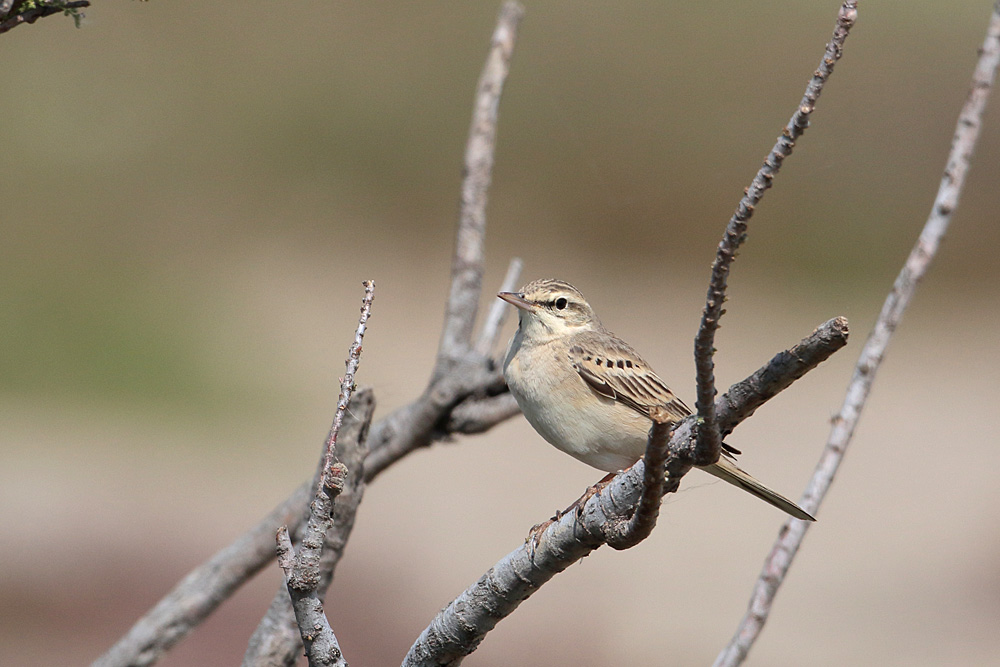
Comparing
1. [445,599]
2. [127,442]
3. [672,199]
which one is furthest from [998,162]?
[127,442]

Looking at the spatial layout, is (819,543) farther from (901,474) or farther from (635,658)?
(635,658)

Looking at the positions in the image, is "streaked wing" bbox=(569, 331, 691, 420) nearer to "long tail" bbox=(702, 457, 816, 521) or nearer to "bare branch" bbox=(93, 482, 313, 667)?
"long tail" bbox=(702, 457, 816, 521)

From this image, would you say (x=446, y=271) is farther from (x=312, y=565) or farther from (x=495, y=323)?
(x=312, y=565)

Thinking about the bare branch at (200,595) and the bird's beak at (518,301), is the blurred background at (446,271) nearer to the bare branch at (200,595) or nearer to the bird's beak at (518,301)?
the bare branch at (200,595)

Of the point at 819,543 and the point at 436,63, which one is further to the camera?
the point at 436,63

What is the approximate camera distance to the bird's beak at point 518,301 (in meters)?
3.98

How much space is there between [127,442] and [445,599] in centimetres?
492

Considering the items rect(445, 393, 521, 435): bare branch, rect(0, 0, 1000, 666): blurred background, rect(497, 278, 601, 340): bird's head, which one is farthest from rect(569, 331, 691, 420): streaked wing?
rect(0, 0, 1000, 666): blurred background

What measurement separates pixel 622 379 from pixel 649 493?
1.64 meters

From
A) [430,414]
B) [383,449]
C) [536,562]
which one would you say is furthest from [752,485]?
[383,449]

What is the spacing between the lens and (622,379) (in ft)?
12.0

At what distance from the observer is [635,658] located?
27.9 feet

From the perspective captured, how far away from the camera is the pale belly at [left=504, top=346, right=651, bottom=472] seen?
343 cm

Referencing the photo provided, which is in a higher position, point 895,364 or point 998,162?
point 998,162
